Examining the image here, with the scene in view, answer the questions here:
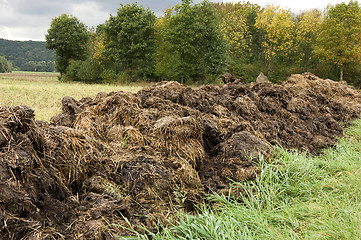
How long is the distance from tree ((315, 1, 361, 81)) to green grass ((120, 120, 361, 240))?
28.5 m

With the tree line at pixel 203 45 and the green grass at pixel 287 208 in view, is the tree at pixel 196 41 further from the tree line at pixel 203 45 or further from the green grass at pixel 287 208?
the green grass at pixel 287 208

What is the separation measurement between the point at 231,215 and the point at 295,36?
3582 cm

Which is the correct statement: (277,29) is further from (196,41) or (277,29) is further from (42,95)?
(42,95)

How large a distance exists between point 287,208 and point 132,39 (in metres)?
29.8

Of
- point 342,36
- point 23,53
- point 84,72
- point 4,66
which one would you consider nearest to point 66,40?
point 84,72

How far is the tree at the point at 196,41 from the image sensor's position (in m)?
26.7

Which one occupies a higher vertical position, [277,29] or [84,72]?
[277,29]

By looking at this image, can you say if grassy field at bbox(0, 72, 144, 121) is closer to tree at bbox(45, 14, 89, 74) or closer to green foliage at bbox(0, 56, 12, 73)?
tree at bbox(45, 14, 89, 74)

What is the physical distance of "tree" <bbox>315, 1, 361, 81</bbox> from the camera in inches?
1098

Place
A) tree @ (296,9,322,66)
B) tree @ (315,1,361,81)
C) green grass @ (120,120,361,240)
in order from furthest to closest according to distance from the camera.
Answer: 1. tree @ (296,9,322,66)
2. tree @ (315,1,361,81)
3. green grass @ (120,120,361,240)

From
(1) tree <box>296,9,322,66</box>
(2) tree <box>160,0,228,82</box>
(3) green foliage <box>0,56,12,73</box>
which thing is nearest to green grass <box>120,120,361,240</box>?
(2) tree <box>160,0,228,82</box>

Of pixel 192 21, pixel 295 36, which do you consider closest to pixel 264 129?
pixel 192 21

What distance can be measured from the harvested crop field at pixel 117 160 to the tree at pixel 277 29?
28.3 metres

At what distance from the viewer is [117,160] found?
2.73 m
